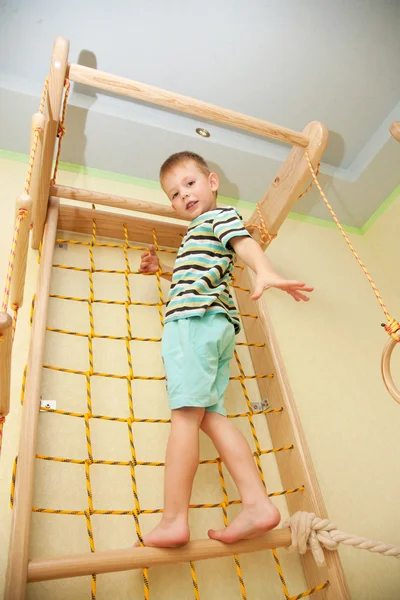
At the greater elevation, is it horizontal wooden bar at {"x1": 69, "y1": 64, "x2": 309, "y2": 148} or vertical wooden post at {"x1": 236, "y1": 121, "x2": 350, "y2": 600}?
horizontal wooden bar at {"x1": 69, "y1": 64, "x2": 309, "y2": 148}

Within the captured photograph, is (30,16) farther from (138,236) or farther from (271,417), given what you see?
(271,417)

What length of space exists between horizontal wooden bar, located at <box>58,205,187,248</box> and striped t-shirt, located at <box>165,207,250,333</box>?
244mm

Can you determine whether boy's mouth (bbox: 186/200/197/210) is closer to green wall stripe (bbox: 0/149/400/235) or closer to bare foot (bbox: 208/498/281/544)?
green wall stripe (bbox: 0/149/400/235)

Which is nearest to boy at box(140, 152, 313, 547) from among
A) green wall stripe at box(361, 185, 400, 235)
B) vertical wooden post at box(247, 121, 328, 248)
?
vertical wooden post at box(247, 121, 328, 248)

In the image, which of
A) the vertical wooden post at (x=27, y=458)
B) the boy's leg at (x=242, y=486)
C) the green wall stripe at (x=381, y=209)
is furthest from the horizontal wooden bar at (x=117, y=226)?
the green wall stripe at (x=381, y=209)

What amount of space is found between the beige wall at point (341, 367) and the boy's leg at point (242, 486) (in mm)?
408

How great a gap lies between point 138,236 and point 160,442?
0.61 meters

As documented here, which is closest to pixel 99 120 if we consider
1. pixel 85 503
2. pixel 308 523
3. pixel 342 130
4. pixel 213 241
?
pixel 213 241

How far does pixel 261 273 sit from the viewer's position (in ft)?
2.82

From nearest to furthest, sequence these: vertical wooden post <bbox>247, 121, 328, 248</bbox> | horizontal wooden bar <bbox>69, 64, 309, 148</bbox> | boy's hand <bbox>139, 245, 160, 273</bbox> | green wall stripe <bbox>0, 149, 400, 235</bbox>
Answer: horizontal wooden bar <bbox>69, 64, 309, 148</bbox> → vertical wooden post <bbox>247, 121, 328, 248</bbox> → boy's hand <bbox>139, 245, 160, 273</bbox> → green wall stripe <bbox>0, 149, 400, 235</bbox>

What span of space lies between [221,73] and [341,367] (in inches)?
39.4

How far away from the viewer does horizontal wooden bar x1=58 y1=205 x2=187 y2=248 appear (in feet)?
4.04

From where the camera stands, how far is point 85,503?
90 centimetres

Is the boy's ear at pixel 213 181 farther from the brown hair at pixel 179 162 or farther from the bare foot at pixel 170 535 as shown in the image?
the bare foot at pixel 170 535
